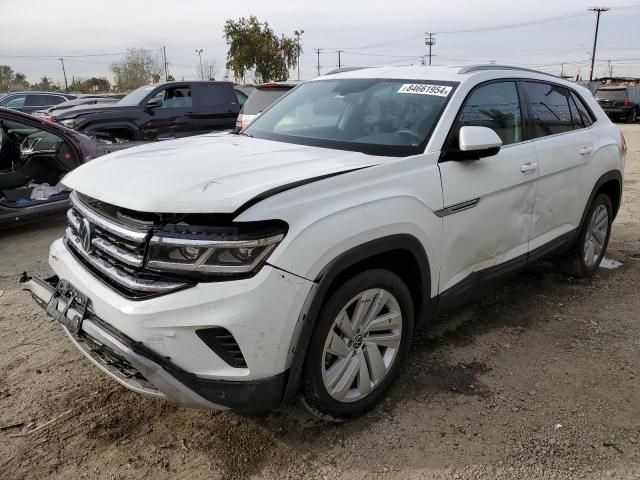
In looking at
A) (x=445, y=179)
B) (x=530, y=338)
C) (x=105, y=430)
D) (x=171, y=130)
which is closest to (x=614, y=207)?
(x=530, y=338)

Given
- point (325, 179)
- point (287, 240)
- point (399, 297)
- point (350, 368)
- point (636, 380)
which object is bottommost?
point (636, 380)

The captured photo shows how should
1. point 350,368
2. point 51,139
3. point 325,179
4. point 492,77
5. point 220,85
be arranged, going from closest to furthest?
point 325,179 → point 350,368 → point 492,77 → point 51,139 → point 220,85

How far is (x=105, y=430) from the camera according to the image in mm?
2768

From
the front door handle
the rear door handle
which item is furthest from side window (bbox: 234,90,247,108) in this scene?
the front door handle

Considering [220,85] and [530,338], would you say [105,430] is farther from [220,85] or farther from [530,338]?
[220,85]

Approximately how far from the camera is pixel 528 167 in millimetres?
3650

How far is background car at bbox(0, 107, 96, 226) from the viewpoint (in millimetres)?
6227

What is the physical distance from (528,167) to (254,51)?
36.8 metres

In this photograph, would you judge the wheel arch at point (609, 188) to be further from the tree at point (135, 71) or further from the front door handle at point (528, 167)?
the tree at point (135, 71)

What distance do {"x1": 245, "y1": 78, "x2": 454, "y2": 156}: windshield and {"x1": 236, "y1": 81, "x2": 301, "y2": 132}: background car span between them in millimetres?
4428

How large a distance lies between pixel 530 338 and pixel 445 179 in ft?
4.96

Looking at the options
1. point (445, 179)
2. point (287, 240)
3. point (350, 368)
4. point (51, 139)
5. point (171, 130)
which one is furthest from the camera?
point (171, 130)

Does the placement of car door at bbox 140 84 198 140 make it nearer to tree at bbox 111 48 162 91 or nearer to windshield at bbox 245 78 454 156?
windshield at bbox 245 78 454 156

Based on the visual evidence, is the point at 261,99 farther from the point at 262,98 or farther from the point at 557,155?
the point at 557,155
